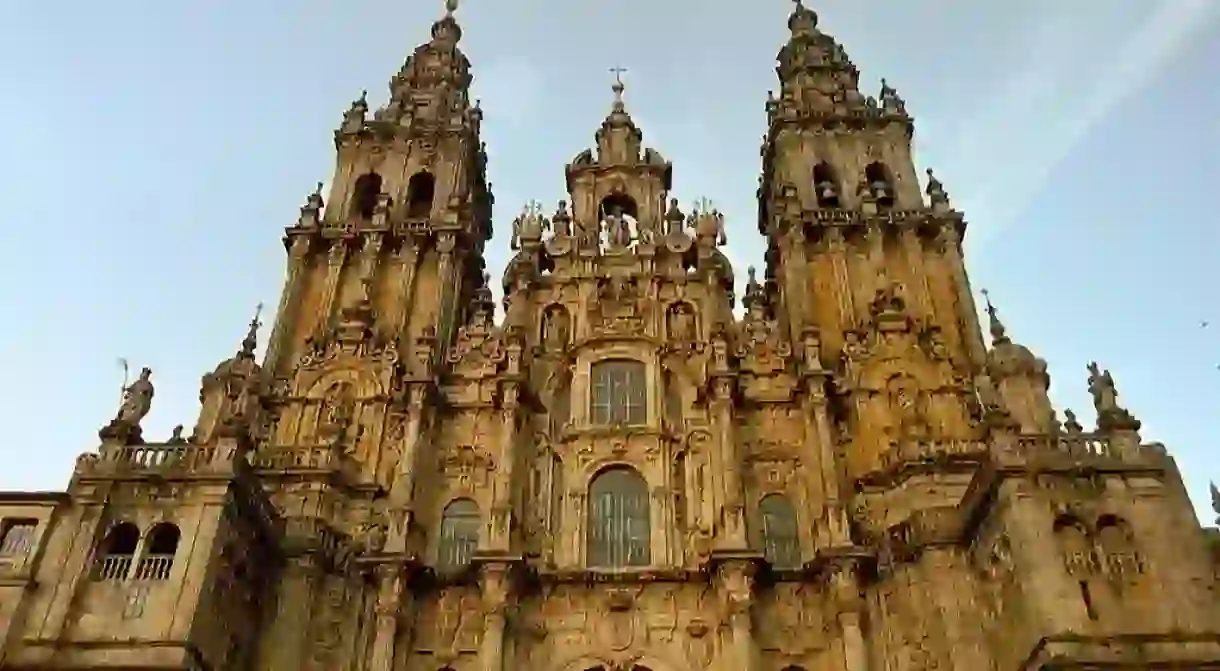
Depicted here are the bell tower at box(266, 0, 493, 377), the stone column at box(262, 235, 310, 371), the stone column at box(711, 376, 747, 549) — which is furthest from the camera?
the bell tower at box(266, 0, 493, 377)

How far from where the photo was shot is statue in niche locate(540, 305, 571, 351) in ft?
94.8

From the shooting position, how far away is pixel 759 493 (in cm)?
2538

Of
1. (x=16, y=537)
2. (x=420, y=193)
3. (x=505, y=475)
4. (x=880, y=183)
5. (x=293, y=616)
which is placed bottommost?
(x=293, y=616)

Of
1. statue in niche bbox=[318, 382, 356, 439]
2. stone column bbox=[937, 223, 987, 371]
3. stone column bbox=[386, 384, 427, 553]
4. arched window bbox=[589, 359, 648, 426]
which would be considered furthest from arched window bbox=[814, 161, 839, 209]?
statue in niche bbox=[318, 382, 356, 439]

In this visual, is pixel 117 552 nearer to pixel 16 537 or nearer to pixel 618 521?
pixel 16 537

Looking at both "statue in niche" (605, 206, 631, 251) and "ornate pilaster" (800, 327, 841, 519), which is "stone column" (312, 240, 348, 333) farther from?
"ornate pilaster" (800, 327, 841, 519)

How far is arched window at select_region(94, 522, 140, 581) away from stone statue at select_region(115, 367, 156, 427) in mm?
2600

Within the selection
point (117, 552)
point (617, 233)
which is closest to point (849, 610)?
point (617, 233)

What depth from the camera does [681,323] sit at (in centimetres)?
2917

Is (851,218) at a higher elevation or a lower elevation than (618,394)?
higher

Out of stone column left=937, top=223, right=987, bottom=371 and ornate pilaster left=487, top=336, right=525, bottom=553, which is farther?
stone column left=937, top=223, right=987, bottom=371

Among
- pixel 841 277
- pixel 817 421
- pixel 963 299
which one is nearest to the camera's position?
pixel 817 421

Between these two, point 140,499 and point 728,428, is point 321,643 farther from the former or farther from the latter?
point 728,428

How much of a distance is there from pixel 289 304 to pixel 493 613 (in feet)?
37.1
